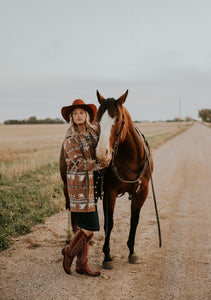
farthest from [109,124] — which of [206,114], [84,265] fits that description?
[206,114]

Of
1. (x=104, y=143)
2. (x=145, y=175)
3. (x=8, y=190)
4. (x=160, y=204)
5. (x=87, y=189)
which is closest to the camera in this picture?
(x=104, y=143)

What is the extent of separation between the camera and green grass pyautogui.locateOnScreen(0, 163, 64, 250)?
4730mm

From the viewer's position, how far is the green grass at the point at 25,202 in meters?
4.73

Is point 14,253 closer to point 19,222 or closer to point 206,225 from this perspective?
point 19,222

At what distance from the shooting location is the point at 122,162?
3496 millimetres

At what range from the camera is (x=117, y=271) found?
3.45 metres

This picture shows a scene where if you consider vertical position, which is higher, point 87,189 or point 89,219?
point 87,189

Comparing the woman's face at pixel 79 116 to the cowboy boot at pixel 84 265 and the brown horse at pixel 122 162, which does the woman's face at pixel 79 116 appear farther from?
the cowboy boot at pixel 84 265

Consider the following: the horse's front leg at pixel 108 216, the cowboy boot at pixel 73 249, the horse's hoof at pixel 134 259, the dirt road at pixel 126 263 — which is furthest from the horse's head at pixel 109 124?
the horse's hoof at pixel 134 259

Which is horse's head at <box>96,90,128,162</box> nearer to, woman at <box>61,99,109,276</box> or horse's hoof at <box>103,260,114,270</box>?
woman at <box>61,99,109,276</box>

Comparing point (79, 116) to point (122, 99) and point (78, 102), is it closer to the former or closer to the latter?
point (78, 102)

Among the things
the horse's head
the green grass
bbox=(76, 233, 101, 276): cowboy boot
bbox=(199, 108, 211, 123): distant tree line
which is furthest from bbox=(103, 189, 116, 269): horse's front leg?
bbox=(199, 108, 211, 123): distant tree line

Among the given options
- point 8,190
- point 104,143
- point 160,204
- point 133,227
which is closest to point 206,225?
point 160,204

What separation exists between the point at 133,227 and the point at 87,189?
44.9 inches
